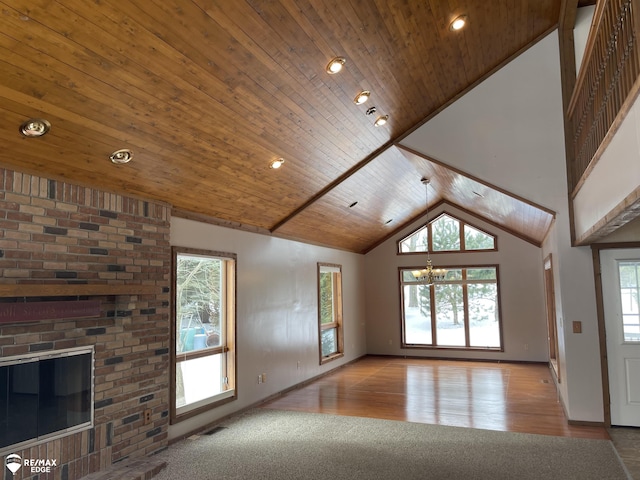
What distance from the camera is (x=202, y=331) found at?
553cm

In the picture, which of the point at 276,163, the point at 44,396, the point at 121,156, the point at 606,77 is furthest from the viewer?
the point at 276,163

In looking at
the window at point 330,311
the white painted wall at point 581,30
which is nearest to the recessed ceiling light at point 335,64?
the white painted wall at point 581,30

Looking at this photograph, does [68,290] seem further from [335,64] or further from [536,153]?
[536,153]

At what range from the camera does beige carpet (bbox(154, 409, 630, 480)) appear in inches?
156

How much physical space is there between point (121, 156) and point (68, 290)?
44.8 inches

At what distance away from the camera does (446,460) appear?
14.0ft

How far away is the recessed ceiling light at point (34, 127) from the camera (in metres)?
3.04

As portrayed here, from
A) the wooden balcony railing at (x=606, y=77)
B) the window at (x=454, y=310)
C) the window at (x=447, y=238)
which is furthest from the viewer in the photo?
the window at (x=447, y=238)

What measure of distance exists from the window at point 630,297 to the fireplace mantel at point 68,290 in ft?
16.7

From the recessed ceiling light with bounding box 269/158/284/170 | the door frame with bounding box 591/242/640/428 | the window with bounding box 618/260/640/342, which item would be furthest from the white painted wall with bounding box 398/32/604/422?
the recessed ceiling light with bounding box 269/158/284/170


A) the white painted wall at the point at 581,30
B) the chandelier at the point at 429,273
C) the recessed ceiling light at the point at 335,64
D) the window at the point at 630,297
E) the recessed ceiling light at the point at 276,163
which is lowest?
the window at the point at 630,297

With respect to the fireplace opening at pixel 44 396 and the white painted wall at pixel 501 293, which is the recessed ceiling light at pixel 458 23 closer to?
the fireplace opening at pixel 44 396

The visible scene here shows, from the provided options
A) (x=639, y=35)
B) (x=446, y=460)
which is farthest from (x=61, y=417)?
(x=639, y=35)

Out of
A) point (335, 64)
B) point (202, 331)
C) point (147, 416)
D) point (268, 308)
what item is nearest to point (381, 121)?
point (335, 64)
